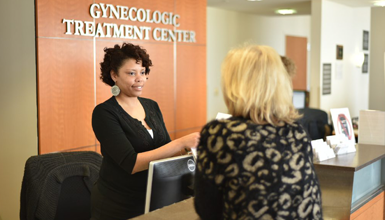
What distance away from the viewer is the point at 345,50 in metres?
9.06

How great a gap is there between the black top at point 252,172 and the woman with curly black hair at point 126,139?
2.44 ft

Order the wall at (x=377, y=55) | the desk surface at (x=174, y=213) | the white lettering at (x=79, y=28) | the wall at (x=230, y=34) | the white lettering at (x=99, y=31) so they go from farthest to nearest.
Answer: the wall at (x=377, y=55)
the wall at (x=230, y=34)
the white lettering at (x=99, y=31)
the white lettering at (x=79, y=28)
the desk surface at (x=174, y=213)

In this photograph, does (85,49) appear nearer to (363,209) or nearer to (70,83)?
(70,83)

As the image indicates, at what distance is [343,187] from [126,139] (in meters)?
1.36

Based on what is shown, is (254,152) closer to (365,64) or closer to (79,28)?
(79,28)

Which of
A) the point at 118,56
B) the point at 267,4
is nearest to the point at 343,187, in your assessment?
the point at 118,56

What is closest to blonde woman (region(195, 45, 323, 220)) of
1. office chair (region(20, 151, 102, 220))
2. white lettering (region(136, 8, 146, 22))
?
office chair (region(20, 151, 102, 220))

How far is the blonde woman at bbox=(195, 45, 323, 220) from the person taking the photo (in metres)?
1.57

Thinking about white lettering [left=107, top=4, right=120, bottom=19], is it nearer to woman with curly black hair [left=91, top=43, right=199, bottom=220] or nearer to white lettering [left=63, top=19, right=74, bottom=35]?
white lettering [left=63, top=19, right=74, bottom=35]

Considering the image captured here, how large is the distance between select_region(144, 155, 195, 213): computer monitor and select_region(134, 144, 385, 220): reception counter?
0.13 feet

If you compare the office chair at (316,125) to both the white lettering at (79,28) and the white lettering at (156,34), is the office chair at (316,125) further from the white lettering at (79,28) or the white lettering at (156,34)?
the white lettering at (79,28)

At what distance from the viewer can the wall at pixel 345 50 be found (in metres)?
8.30

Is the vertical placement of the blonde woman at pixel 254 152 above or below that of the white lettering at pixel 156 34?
below

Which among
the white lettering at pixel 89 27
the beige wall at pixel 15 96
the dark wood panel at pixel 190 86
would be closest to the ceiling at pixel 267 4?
the dark wood panel at pixel 190 86
